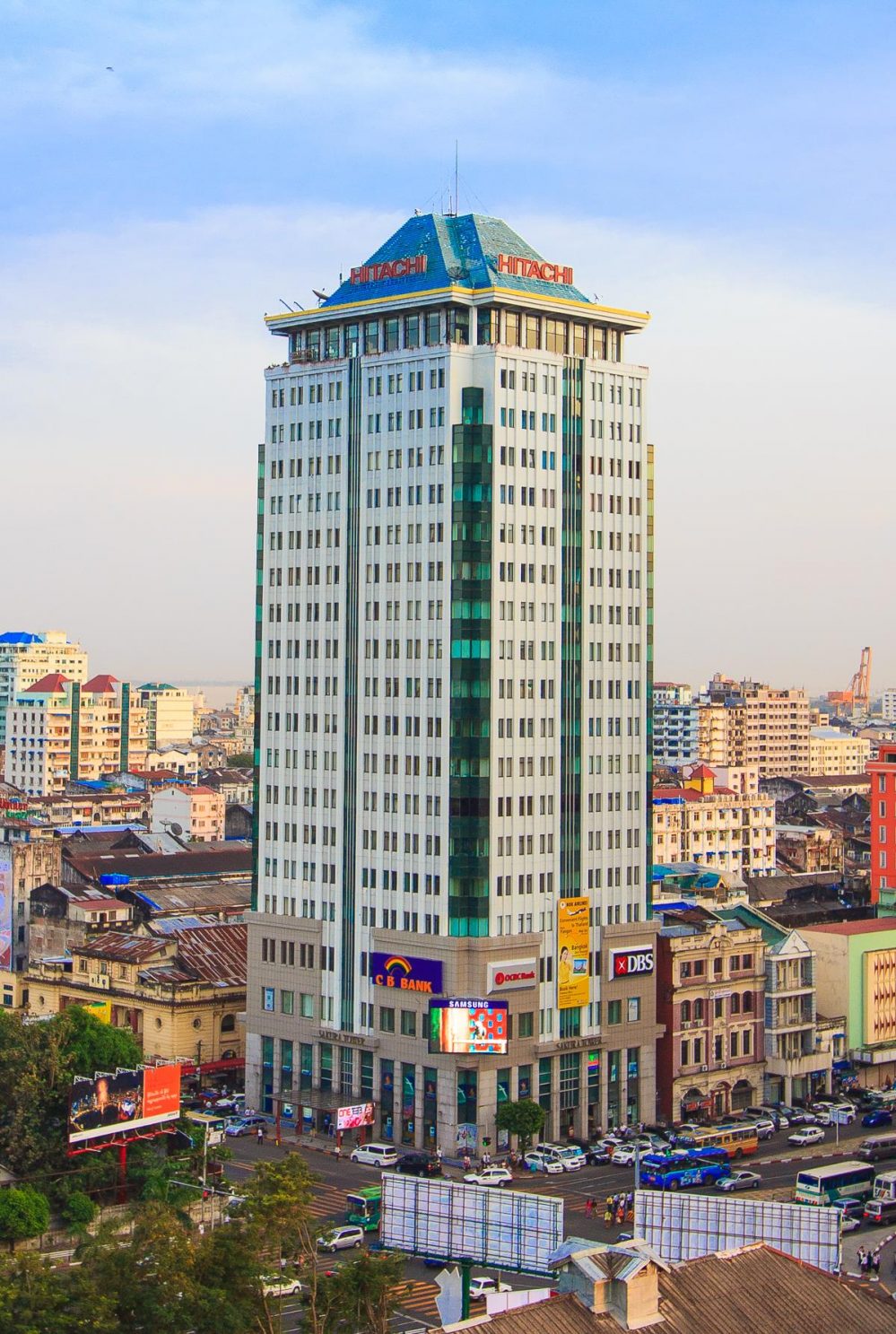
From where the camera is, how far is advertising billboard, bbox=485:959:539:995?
131 meters

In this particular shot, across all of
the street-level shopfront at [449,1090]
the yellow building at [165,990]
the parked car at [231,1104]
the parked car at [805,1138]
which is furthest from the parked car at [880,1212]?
the yellow building at [165,990]

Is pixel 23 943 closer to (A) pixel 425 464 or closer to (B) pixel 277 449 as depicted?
(B) pixel 277 449

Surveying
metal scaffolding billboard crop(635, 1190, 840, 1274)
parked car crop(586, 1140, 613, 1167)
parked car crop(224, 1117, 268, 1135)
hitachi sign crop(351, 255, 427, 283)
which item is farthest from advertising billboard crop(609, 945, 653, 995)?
metal scaffolding billboard crop(635, 1190, 840, 1274)

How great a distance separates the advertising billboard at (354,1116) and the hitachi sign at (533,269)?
5964 cm

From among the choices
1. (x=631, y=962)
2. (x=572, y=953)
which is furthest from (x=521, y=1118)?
(x=631, y=962)

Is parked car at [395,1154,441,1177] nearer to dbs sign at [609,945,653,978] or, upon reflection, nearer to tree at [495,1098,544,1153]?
tree at [495,1098,544,1153]

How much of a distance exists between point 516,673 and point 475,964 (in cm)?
2005

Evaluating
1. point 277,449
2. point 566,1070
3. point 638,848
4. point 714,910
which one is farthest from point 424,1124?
point 277,449

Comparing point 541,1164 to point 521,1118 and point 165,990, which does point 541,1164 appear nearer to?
point 521,1118

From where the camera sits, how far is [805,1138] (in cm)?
13388

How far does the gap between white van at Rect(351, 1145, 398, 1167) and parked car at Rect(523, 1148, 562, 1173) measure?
8.60 metres

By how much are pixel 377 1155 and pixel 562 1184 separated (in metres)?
12.6

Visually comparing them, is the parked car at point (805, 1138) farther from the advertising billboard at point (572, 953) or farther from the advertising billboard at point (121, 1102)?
the advertising billboard at point (121, 1102)

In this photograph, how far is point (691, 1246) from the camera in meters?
70.6
